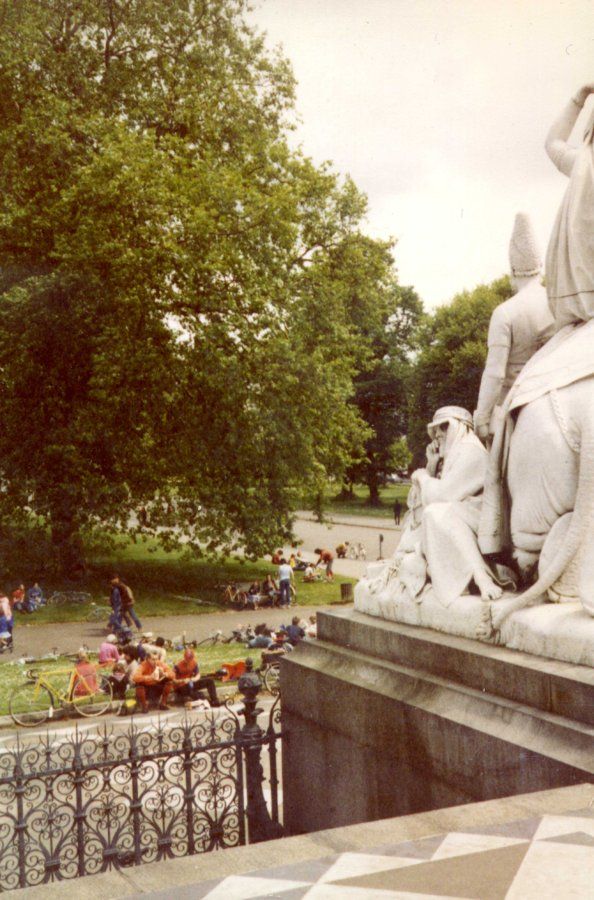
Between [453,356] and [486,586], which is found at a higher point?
[453,356]

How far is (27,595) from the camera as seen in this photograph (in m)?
25.4

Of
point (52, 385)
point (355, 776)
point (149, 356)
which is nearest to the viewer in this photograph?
point (355, 776)

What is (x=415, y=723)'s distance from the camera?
5977mm

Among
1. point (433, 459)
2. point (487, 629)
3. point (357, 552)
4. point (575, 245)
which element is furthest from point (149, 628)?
point (575, 245)

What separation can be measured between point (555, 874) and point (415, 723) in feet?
8.44

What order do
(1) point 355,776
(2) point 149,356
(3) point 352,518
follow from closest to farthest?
(1) point 355,776 < (2) point 149,356 < (3) point 352,518

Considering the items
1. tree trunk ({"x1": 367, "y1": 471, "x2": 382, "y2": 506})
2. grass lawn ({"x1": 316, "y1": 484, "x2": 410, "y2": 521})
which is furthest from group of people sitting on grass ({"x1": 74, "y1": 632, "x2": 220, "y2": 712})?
tree trunk ({"x1": 367, "y1": 471, "x2": 382, "y2": 506})

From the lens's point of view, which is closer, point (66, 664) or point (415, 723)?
point (415, 723)

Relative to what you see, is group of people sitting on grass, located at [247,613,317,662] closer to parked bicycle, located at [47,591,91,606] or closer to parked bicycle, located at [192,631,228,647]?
parked bicycle, located at [192,631,228,647]

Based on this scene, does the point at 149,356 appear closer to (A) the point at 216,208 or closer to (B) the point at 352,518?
(A) the point at 216,208

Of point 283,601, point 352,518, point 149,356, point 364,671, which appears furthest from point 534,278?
point 352,518

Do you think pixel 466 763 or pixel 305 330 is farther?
pixel 305 330

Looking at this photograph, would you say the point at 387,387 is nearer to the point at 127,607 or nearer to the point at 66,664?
the point at 127,607

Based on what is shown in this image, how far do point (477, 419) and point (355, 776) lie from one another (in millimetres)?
2725
